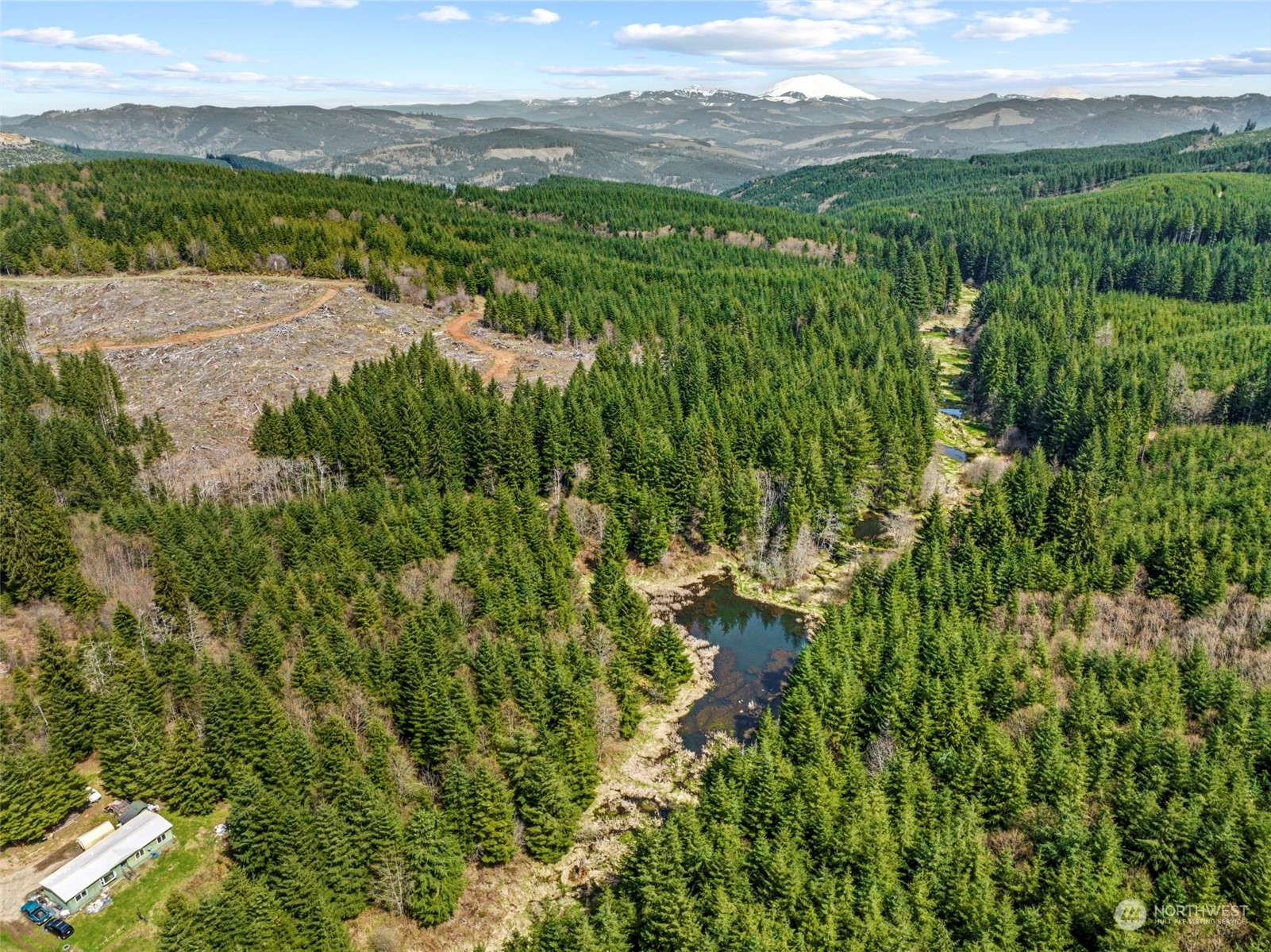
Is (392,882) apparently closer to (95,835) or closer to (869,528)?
(95,835)

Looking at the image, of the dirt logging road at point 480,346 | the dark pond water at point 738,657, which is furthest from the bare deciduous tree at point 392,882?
the dirt logging road at point 480,346

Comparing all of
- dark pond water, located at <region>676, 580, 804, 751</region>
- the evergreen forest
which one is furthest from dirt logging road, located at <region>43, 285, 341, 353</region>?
dark pond water, located at <region>676, 580, 804, 751</region>

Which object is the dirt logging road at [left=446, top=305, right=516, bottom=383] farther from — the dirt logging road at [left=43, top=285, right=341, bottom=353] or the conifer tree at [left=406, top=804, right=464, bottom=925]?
the conifer tree at [left=406, top=804, right=464, bottom=925]

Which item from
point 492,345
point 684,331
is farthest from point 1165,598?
point 492,345

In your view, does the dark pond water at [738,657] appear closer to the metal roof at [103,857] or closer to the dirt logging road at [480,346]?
the metal roof at [103,857]

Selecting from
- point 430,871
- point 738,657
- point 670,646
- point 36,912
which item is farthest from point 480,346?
point 36,912
